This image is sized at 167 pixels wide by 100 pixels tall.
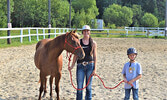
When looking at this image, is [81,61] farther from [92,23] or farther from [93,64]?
[92,23]

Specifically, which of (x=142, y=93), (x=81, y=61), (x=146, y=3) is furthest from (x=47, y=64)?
(x=146, y=3)

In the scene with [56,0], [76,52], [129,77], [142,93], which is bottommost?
[142,93]

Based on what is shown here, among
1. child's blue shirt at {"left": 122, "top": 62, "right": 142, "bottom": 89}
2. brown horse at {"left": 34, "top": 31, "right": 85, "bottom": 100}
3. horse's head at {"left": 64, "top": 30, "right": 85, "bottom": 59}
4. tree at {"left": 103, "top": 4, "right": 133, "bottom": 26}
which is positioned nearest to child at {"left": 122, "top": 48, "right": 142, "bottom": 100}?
child's blue shirt at {"left": 122, "top": 62, "right": 142, "bottom": 89}

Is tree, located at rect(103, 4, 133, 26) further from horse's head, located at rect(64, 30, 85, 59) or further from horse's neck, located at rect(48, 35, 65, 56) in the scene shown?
horse's head, located at rect(64, 30, 85, 59)

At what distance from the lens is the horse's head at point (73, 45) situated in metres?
4.04

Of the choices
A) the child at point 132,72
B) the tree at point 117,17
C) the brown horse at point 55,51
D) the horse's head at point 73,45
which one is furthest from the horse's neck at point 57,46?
the tree at point 117,17

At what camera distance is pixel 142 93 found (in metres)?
5.42

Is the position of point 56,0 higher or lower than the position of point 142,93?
higher

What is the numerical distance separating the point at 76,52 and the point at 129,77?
1042mm

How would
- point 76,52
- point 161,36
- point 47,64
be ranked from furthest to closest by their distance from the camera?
point 161,36
point 47,64
point 76,52

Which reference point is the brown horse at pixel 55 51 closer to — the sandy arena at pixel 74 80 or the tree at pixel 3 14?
the sandy arena at pixel 74 80

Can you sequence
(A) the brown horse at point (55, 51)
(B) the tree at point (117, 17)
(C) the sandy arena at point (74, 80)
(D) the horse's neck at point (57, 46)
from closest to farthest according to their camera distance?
(A) the brown horse at point (55, 51) < (D) the horse's neck at point (57, 46) < (C) the sandy arena at point (74, 80) < (B) the tree at point (117, 17)

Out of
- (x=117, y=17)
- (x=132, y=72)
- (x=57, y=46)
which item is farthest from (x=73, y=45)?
(x=117, y=17)

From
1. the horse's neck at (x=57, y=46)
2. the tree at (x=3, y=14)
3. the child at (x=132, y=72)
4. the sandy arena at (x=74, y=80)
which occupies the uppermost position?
the tree at (x=3, y=14)
